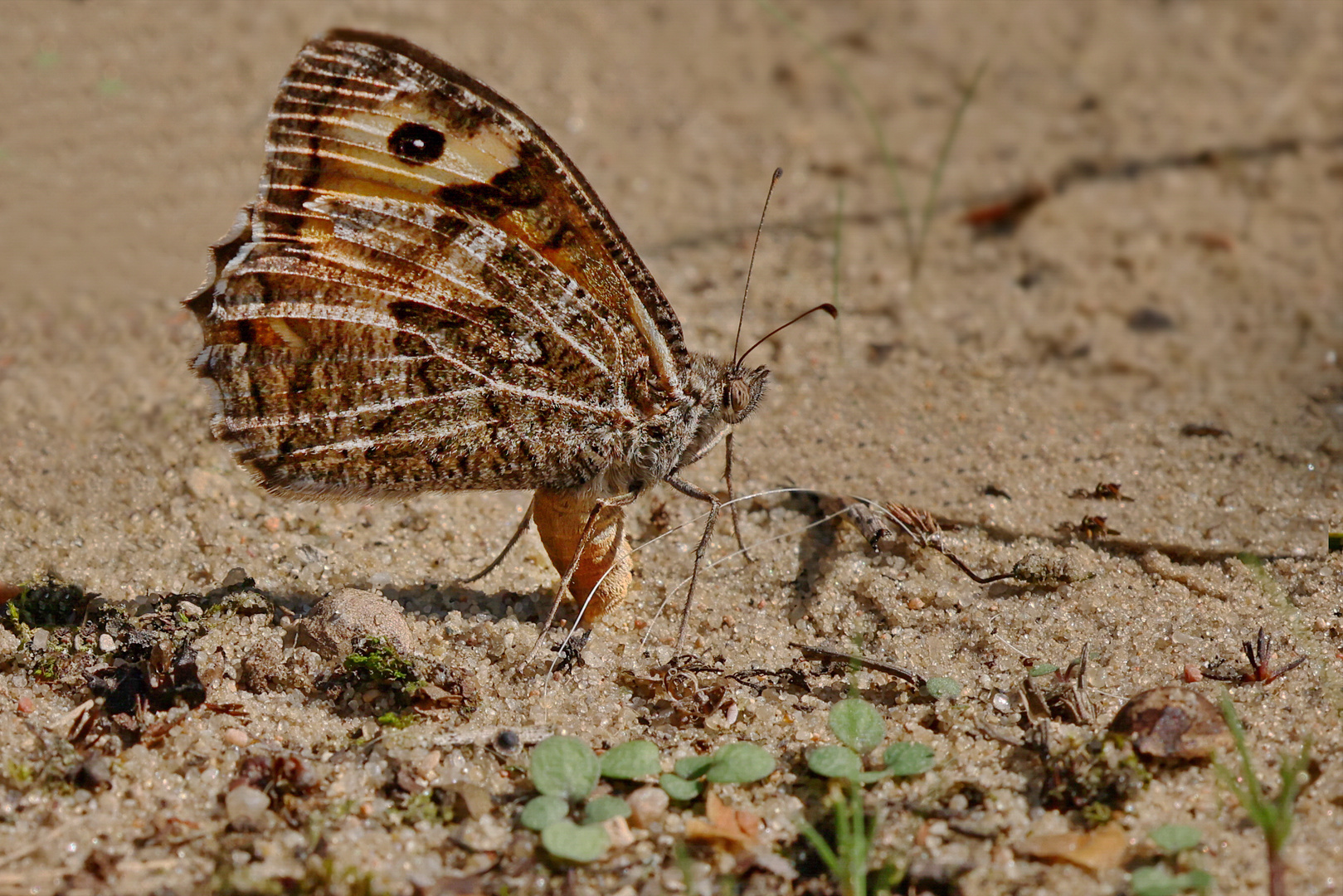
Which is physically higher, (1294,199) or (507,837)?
(1294,199)

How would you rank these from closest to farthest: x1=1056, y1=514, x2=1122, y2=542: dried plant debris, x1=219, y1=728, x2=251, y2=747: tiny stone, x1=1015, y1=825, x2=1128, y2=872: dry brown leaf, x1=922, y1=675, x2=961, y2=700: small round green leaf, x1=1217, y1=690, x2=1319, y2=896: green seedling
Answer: x1=1217, y1=690, x2=1319, y2=896: green seedling, x1=1015, y1=825, x2=1128, y2=872: dry brown leaf, x1=219, y1=728, x2=251, y2=747: tiny stone, x1=922, y1=675, x2=961, y2=700: small round green leaf, x1=1056, y1=514, x2=1122, y2=542: dried plant debris

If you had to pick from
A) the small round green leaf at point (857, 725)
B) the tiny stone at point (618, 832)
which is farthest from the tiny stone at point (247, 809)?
the small round green leaf at point (857, 725)

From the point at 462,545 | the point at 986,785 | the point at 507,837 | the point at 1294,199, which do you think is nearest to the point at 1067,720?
the point at 986,785

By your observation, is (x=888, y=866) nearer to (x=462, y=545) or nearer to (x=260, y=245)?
(x=462, y=545)

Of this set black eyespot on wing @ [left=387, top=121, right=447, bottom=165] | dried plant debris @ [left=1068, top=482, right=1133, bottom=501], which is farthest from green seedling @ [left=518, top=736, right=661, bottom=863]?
dried plant debris @ [left=1068, top=482, right=1133, bottom=501]

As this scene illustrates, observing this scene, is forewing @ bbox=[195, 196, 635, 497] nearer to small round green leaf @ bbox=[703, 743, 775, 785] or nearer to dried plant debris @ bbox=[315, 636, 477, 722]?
dried plant debris @ bbox=[315, 636, 477, 722]
